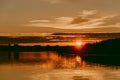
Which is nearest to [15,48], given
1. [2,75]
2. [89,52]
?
[89,52]

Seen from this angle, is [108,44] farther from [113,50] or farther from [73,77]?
[73,77]

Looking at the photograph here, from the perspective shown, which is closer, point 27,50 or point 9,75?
point 9,75

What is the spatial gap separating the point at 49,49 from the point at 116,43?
121ft

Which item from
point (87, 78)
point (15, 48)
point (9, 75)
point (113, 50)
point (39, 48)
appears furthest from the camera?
point (39, 48)

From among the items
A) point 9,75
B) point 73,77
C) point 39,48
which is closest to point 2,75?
point 9,75

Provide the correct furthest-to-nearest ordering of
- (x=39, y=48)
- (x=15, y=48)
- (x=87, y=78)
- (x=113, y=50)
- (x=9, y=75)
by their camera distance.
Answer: (x=39, y=48) → (x=15, y=48) → (x=113, y=50) → (x=9, y=75) → (x=87, y=78)

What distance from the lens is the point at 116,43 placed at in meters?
101

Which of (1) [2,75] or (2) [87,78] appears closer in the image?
(2) [87,78]

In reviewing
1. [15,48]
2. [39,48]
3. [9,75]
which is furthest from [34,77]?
[39,48]

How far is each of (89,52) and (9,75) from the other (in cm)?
5776

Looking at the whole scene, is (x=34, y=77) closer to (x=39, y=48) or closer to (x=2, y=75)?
(x=2, y=75)

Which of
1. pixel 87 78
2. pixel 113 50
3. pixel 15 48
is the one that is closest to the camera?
pixel 87 78

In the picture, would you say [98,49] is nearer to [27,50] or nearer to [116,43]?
[116,43]

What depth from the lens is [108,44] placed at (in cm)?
10381
